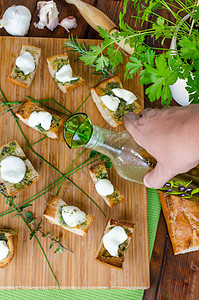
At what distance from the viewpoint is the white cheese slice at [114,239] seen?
1463 millimetres

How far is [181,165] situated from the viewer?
36.2 inches

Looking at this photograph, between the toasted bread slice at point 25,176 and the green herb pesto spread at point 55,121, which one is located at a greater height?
the green herb pesto spread at point 55,121

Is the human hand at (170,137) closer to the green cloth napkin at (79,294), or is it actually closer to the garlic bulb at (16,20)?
the green cloth napkin at (79,294)

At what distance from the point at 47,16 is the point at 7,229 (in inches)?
40.9

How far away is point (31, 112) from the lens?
154 cm

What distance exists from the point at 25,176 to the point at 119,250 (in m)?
0.54

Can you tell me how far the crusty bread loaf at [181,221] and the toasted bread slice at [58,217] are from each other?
1.27 ft

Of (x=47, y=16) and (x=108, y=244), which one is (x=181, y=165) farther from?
(x=47, y=16)

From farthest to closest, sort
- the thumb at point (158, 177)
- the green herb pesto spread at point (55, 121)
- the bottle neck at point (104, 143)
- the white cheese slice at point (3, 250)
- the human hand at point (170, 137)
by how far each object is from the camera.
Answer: the green herb pesto spread at point (55, 121) → the white cheese slice at point (3, 250) → the bottle neck at point (104, 143) → the thumb at point (158, 177) → the human hand at point (170, 137)

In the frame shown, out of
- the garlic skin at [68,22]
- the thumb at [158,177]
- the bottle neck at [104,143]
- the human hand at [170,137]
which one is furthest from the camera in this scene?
the garlic skin at [68,22]

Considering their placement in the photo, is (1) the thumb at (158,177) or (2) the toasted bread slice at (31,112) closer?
(1) the thumb at (158,177)

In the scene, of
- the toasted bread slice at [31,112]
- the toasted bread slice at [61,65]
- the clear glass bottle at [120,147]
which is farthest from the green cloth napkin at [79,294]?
the toasted bread slice at [61,65]

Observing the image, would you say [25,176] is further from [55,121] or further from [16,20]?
[16,20]

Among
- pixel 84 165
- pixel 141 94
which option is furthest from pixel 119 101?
pixel 84 165
